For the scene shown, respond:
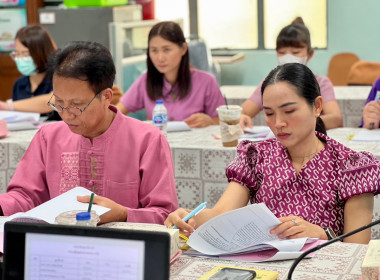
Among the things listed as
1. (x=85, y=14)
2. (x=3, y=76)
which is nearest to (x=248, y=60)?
(x=85, y=14)

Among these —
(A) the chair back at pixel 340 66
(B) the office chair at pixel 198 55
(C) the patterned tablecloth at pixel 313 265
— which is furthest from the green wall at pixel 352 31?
(C) the patterned tablecloth at pixel 313 265

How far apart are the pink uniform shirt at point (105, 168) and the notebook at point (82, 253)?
98cm

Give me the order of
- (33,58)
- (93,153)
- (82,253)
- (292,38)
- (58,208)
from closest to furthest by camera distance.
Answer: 1. (82,253)
2. (58,208)
3. (93,153)
4. (292,38)
5. (33,58)

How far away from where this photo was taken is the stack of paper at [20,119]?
154 inches

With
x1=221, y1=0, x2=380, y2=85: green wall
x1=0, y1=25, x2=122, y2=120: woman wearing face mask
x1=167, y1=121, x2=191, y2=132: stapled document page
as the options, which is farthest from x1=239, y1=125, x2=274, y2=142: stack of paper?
x1=221, y1=0, x2=380, y2=85: green wall

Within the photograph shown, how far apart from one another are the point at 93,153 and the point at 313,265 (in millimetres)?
922

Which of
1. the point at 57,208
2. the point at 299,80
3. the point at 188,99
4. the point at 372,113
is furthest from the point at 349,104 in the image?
the point at 57,208

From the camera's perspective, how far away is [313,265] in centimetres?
180

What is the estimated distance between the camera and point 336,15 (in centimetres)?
720

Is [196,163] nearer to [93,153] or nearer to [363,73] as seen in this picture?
[93,153]

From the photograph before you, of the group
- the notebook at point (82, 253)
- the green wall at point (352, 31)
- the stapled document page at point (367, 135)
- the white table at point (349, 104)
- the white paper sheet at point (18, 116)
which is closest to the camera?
the notebook at point (82, 253)

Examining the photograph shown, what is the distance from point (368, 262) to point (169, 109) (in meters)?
2.66

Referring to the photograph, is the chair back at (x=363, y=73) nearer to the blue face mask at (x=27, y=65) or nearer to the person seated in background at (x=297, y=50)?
the person seated in background at (x=297, y=50)

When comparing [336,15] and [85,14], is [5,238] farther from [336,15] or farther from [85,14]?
[336,15]
